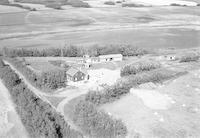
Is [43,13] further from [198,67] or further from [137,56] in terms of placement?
[198,67]

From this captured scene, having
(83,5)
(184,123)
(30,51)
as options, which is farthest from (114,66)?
(83,5)

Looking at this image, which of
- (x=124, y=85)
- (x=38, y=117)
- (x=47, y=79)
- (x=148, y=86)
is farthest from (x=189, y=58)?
(x=38, y=117)

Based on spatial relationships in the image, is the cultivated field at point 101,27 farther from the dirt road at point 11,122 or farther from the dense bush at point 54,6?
the dirt road at point 11,122

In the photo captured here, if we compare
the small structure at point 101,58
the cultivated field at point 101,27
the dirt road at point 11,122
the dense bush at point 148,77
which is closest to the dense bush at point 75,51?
the small structure at point 101,58

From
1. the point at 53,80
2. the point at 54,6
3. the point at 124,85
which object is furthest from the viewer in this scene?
the point at 54,6

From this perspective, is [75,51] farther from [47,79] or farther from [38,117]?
[38,117]

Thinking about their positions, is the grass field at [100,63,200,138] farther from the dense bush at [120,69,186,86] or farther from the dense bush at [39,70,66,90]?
the dense bush at [39,70,66,90]
